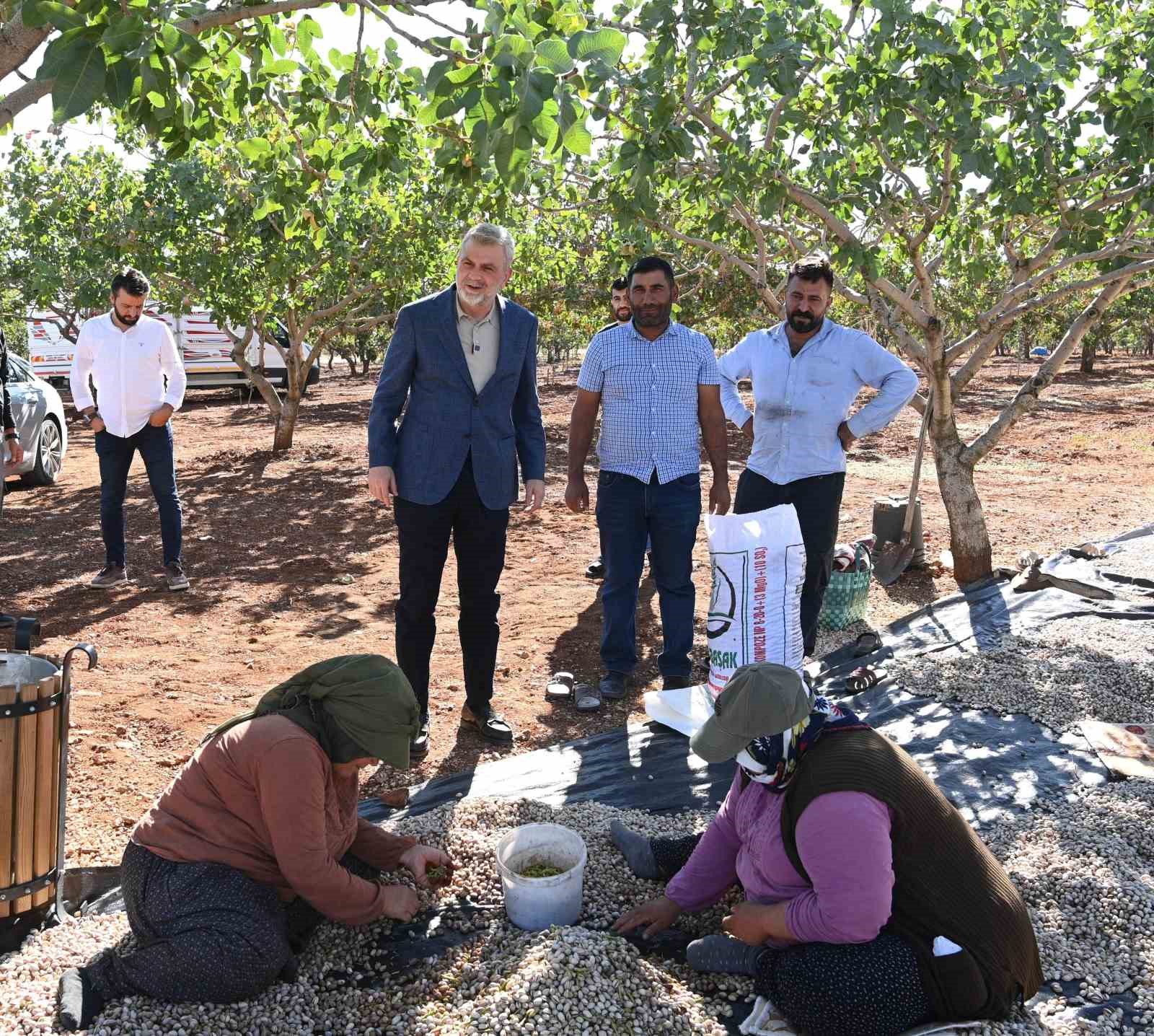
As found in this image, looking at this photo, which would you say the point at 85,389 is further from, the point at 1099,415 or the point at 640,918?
the point at 1099,415

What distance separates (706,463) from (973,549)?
578 cm

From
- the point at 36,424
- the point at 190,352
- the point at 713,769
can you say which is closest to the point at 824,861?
the point at 713,769

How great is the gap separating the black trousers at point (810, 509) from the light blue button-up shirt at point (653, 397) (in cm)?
38

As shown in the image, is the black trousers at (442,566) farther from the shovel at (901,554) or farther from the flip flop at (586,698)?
the shovel at (901,554)

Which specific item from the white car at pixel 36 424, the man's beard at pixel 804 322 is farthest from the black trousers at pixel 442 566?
the white car at pixel 36 424

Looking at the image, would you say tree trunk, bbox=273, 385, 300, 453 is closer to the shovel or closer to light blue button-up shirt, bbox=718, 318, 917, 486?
the shovel

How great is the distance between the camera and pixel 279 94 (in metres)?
4.23

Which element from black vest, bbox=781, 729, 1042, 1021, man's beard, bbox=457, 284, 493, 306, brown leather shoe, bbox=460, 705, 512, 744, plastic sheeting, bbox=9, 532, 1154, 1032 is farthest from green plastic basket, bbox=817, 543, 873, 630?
black vest, bbox=781, 729, 1042, 1021

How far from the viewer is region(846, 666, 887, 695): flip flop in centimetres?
412

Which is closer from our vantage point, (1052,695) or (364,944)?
(364,944)

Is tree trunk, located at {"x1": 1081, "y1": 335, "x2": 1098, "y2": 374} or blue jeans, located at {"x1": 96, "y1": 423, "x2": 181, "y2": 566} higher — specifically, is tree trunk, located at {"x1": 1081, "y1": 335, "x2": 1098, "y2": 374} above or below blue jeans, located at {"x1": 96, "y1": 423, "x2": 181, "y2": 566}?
above

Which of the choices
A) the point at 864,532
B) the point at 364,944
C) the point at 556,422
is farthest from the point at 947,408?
the point at 556,422

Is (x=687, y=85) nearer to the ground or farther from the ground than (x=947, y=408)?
farther from the ground

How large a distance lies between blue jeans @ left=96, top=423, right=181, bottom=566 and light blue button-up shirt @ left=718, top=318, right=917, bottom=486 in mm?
3185
